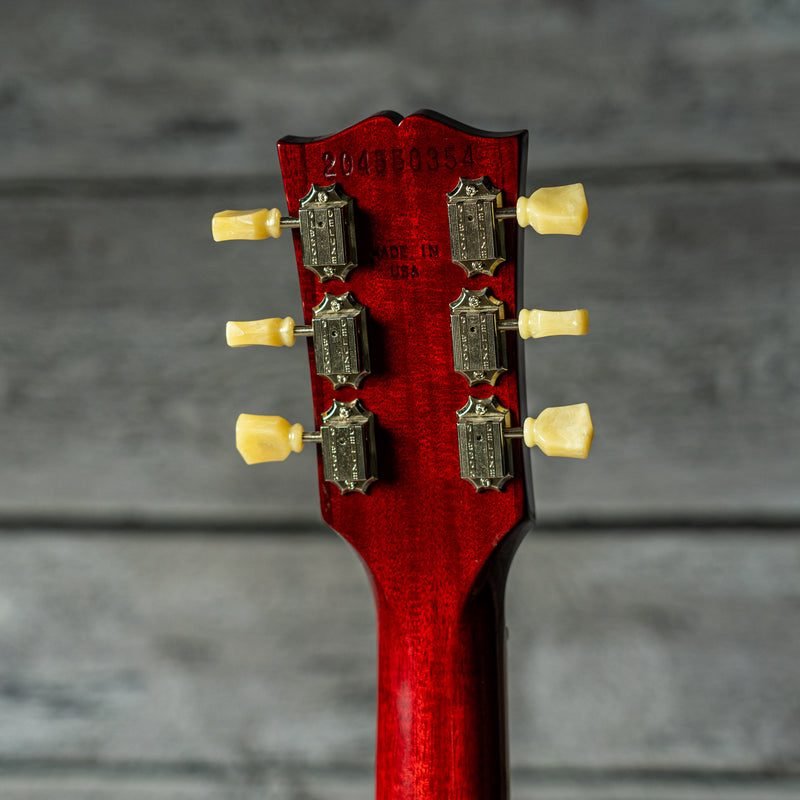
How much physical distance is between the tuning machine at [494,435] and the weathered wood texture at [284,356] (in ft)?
0.72

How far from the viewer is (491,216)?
0.34 meters

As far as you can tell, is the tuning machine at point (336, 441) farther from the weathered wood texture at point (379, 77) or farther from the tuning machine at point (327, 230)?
the weathered wood texture at point (379, 77)

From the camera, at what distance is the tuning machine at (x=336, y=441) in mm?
375

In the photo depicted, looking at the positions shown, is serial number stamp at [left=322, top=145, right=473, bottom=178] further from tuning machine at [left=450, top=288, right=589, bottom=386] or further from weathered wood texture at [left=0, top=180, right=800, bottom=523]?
weathered wood texture at [left=0, top=180, right=800, bottom=523]

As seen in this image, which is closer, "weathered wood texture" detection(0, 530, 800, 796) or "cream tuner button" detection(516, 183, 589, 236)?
"cream tuner button" detection(516, 183, 589, 236)

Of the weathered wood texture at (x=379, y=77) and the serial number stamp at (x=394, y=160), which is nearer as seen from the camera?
the serial number stamp at (x=394, y=160)

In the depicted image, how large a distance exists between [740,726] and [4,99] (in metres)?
0.67

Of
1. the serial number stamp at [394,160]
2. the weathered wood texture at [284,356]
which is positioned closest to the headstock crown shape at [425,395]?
the serial number stamp at [394,160]

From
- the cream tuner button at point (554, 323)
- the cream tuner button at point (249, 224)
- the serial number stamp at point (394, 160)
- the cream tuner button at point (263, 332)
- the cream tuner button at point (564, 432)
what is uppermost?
the serial number stamp at point (394, 160)

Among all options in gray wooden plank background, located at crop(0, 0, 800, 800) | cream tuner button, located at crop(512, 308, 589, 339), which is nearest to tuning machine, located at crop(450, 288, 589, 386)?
cream tuner button, located at crop(512, 308, 589, 339)

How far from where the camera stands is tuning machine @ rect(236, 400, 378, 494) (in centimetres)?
38

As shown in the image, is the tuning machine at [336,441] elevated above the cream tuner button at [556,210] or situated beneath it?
situated beneath

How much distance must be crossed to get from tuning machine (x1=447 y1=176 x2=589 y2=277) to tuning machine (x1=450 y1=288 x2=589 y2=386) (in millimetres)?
13

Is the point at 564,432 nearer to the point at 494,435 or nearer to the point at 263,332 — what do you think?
the point at 494,435
